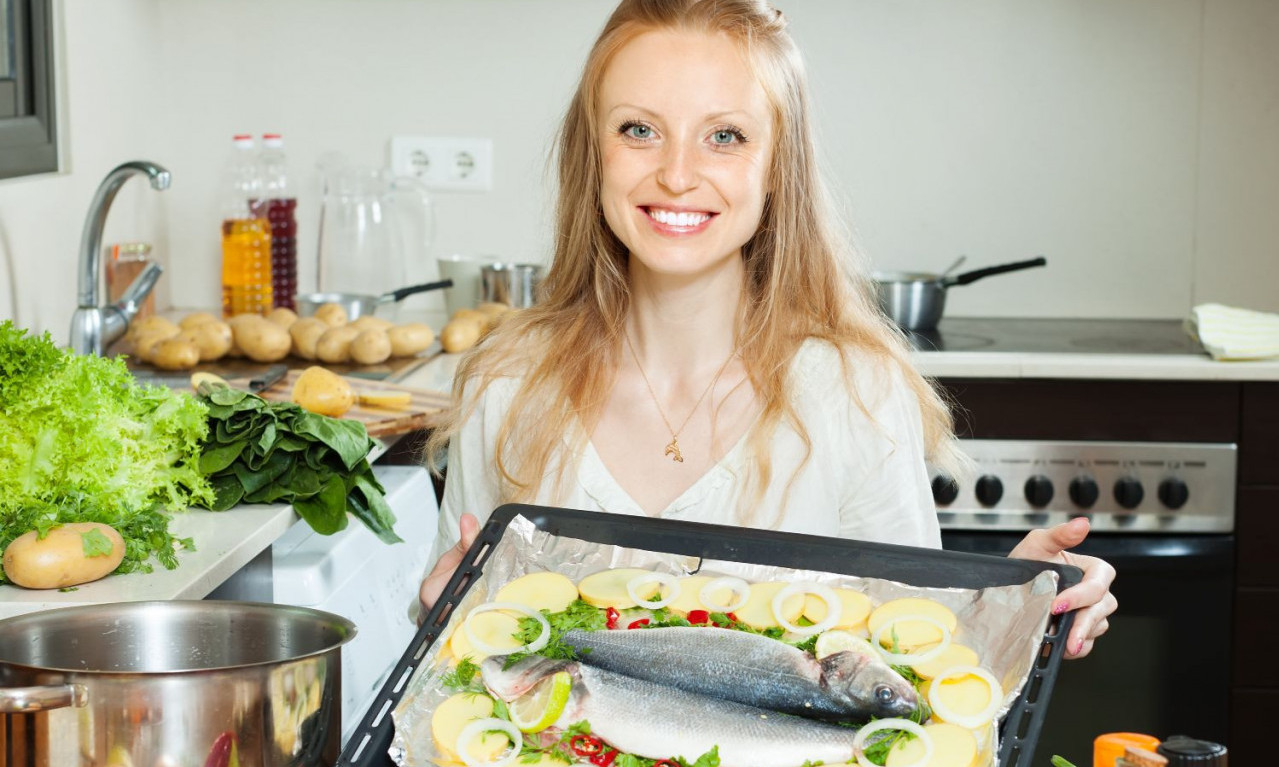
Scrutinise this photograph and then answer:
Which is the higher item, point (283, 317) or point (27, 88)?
point (27, 88)

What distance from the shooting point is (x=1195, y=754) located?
2.48 feet

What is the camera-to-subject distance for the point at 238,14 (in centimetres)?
302

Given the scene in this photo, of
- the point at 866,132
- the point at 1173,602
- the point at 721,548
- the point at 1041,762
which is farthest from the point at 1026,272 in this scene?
the point at 721,548

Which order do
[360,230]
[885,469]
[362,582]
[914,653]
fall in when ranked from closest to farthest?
[914,653]
[885,469]
[362,582]
[360,230]

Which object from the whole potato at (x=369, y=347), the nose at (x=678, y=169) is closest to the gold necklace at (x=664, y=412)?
the nose at (x=678, y=169)

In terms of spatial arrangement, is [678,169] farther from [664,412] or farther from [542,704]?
[542,704]

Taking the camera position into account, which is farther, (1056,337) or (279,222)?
(279,222)

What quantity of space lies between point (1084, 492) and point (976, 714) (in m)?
1.62

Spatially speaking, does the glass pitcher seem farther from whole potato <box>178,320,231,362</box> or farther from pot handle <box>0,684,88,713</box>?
pot handle <box>0,684,88,713</box>

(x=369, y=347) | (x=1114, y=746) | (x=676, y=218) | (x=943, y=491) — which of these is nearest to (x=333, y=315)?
(x=369, y=347)

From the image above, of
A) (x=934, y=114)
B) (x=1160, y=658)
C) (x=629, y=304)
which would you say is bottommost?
(x=1160, y=658)

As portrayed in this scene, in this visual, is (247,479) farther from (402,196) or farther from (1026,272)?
(1026,272)

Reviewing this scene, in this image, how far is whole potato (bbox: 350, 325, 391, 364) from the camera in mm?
2461

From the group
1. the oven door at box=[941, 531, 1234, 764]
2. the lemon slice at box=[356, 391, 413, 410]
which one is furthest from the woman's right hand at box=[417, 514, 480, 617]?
the oven door at box=[941, 531, 1234, 764]
